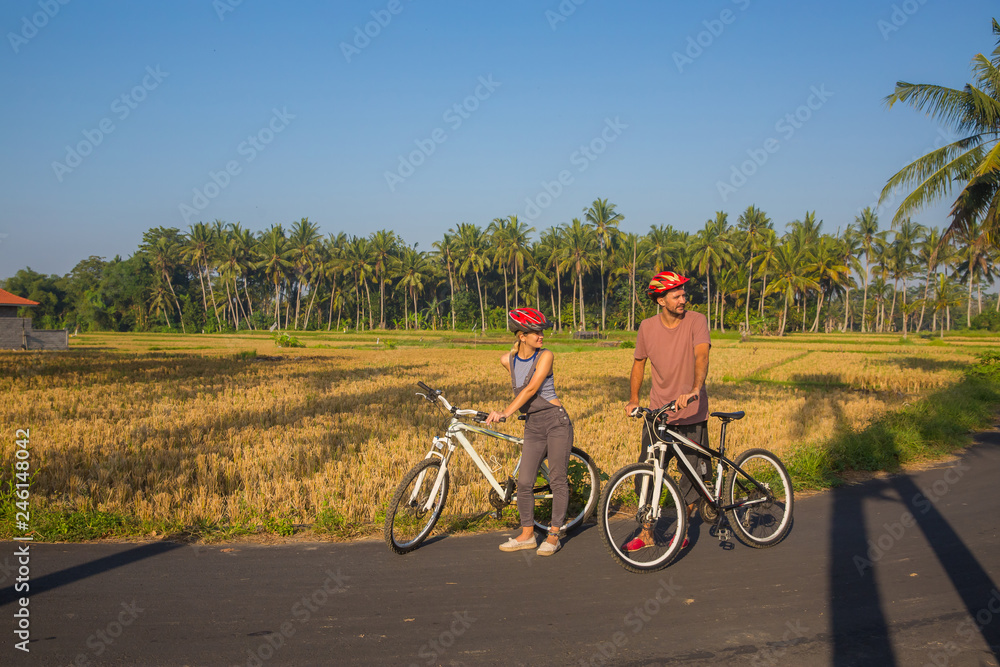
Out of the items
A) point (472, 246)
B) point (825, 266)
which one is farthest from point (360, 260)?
point (825, 266)

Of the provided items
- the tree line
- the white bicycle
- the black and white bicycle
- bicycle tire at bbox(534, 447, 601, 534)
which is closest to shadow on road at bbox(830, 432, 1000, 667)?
the black and white bicycle

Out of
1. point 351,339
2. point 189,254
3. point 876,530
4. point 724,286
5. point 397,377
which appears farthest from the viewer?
point 189,254

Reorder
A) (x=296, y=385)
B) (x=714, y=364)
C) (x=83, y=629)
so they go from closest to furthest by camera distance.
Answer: (x=83, y=629) → (x=296, y=385) → (x=714, y=364)

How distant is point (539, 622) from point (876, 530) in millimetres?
3494

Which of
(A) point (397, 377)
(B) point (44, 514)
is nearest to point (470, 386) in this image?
(A) point (397, 377)

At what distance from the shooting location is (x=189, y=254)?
83.1 metres

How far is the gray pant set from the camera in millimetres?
4938

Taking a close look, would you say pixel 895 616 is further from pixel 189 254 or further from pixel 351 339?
pixel 189 254

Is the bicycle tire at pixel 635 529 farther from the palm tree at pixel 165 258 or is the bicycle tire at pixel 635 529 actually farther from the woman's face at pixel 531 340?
the palm tree at pixel 165 258

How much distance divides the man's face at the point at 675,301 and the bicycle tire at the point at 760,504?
130 centimetres

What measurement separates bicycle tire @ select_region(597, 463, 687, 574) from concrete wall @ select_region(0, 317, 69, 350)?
41.5 meters

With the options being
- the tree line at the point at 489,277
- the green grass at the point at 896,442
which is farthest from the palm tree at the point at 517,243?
the green grass at the point at 896,442

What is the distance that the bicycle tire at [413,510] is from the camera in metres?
4.82

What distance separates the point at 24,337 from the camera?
121ft
